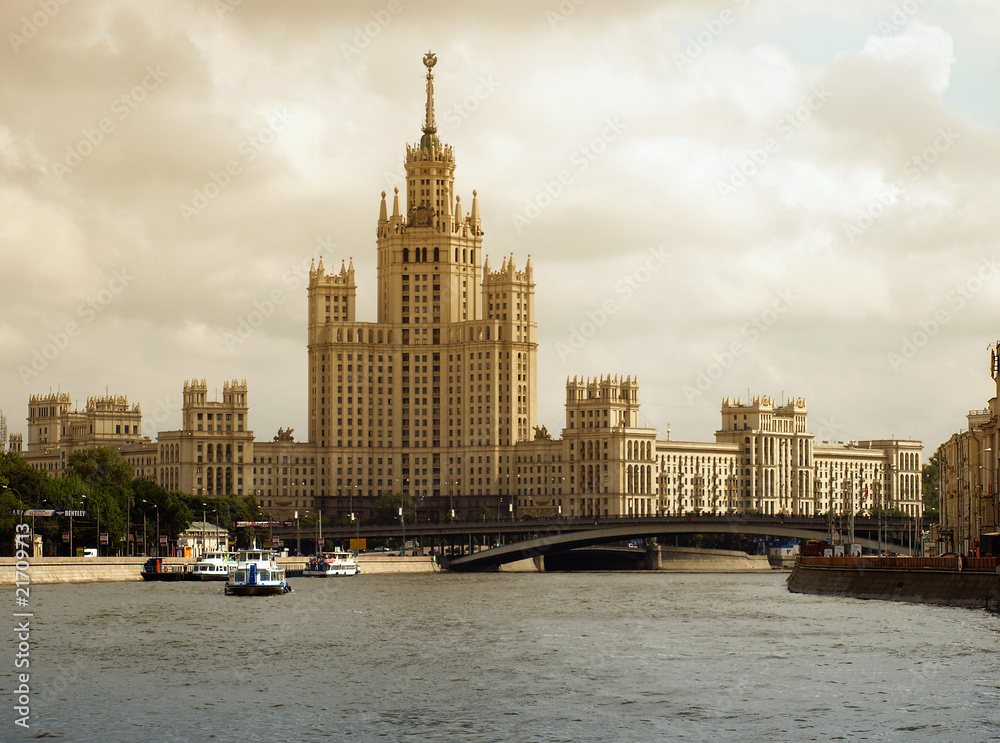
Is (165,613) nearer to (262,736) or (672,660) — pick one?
(672,660)

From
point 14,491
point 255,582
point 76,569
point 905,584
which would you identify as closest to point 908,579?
point 905,584

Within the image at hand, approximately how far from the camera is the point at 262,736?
6406 centimetres

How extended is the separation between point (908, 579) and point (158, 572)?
3281 inches

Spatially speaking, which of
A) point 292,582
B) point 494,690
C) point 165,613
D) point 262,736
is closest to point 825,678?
point 494,690

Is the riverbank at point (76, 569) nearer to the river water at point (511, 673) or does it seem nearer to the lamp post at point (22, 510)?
the lamp post at point (22, 510)

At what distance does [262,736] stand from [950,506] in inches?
5660

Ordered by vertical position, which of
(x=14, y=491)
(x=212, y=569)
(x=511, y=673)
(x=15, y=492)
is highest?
(x=14, y=491)

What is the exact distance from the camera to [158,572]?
181 metres

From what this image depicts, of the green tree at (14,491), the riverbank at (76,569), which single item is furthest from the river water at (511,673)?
the green tree at (14,491)

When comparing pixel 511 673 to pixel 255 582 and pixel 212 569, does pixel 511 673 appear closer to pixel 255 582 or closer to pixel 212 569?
pixel 255 582

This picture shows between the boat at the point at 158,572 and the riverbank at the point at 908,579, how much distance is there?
208 ft

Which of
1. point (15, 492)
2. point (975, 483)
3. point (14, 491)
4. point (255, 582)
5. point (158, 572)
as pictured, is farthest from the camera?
point (158, 572)

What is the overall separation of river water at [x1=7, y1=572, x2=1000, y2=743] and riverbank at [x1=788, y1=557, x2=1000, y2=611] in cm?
250

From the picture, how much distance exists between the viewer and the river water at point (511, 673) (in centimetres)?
6594
